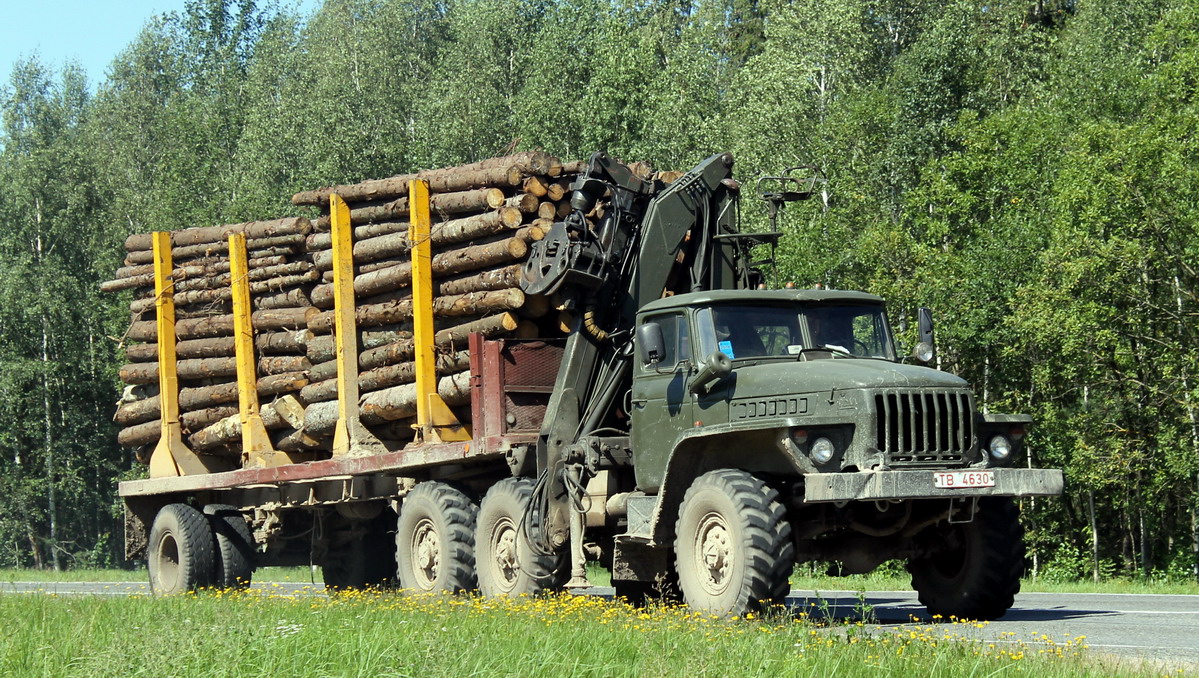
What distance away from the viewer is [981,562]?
12.2 m

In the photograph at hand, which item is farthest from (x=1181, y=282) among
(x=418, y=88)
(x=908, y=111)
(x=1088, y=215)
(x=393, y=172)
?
(x=418, y=88)

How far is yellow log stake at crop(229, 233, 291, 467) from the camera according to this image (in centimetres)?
1869

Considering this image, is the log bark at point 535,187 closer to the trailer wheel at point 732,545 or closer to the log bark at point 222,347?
the log bark at point 222,347

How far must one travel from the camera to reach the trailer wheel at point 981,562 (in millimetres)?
12156

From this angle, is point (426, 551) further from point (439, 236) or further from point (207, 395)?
point (207, 395)

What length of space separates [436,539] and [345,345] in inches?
109

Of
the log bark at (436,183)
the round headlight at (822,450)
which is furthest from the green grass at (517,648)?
the log bark at (436,183)

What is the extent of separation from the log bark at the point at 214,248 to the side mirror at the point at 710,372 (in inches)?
304

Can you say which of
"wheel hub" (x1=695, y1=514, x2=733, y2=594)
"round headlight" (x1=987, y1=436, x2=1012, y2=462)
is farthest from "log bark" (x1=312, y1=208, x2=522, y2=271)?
"round headlight" (x1=987, y1=436, x2=1012, y2=462)

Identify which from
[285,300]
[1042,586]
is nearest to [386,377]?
[285,300]

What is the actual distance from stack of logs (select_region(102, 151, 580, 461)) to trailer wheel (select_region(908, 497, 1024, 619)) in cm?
493

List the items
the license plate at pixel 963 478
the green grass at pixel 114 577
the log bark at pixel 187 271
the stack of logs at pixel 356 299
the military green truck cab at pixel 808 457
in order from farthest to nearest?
1. the green grass at pixel 114 577
2. the log bark at pixel 187 271
3. the stack of logs at pixel 356 299
4. the military green truck cab at pixel 808 457
5. the license plate at pixel 963 478

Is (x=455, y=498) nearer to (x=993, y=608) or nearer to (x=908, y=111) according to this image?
(x=993, y=608)

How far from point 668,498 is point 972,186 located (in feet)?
68.1
